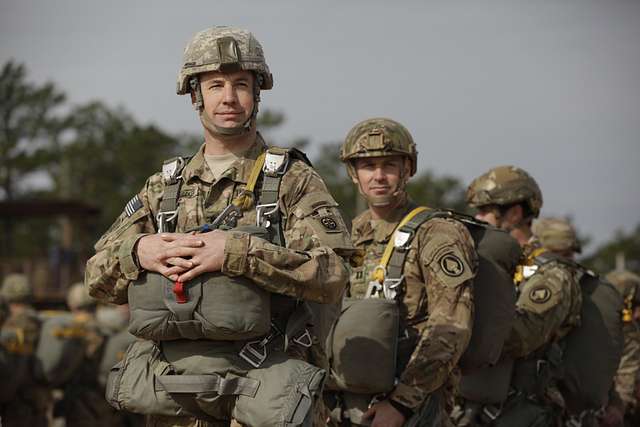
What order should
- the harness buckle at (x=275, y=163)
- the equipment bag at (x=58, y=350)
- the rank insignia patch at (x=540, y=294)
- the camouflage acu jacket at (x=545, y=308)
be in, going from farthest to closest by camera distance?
the equipment bag at (x=58, y=350) → the rank insignia patch at (x=540, y=294) → the camouflage acu jacket at (x=545, y=308) → the harness buckle at (x=275, y=163)

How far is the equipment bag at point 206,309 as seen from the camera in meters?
4.36

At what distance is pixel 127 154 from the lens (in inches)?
1917

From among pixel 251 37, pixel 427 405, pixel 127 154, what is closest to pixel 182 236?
pixel 251 37

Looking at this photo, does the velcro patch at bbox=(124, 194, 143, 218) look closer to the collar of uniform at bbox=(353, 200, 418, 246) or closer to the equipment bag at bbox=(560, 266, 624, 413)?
the collar of uniform at bbox=(353, 200, 418, 246)

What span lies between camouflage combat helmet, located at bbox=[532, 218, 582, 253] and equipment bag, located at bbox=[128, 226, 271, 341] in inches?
247

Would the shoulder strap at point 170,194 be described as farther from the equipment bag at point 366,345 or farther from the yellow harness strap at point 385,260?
the yellow harness strap at point 385,260

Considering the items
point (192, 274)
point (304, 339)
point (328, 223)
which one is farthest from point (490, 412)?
point (192, 274)

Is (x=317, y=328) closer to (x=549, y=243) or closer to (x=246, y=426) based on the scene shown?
(x=246, y=426)

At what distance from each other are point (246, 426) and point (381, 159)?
104 inches

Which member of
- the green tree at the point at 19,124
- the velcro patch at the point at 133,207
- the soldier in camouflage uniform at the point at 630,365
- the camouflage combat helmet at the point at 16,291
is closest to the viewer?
the velcro patch at the point at 133,207

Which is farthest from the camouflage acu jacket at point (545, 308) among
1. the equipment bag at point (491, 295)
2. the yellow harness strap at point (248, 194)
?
the yellow harness strap at point (248, 194)

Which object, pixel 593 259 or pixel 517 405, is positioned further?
pixel 593 259

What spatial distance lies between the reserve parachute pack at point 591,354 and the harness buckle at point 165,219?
161 inches

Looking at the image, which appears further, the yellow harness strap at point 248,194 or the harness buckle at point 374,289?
the harness buckle at point 374,289
